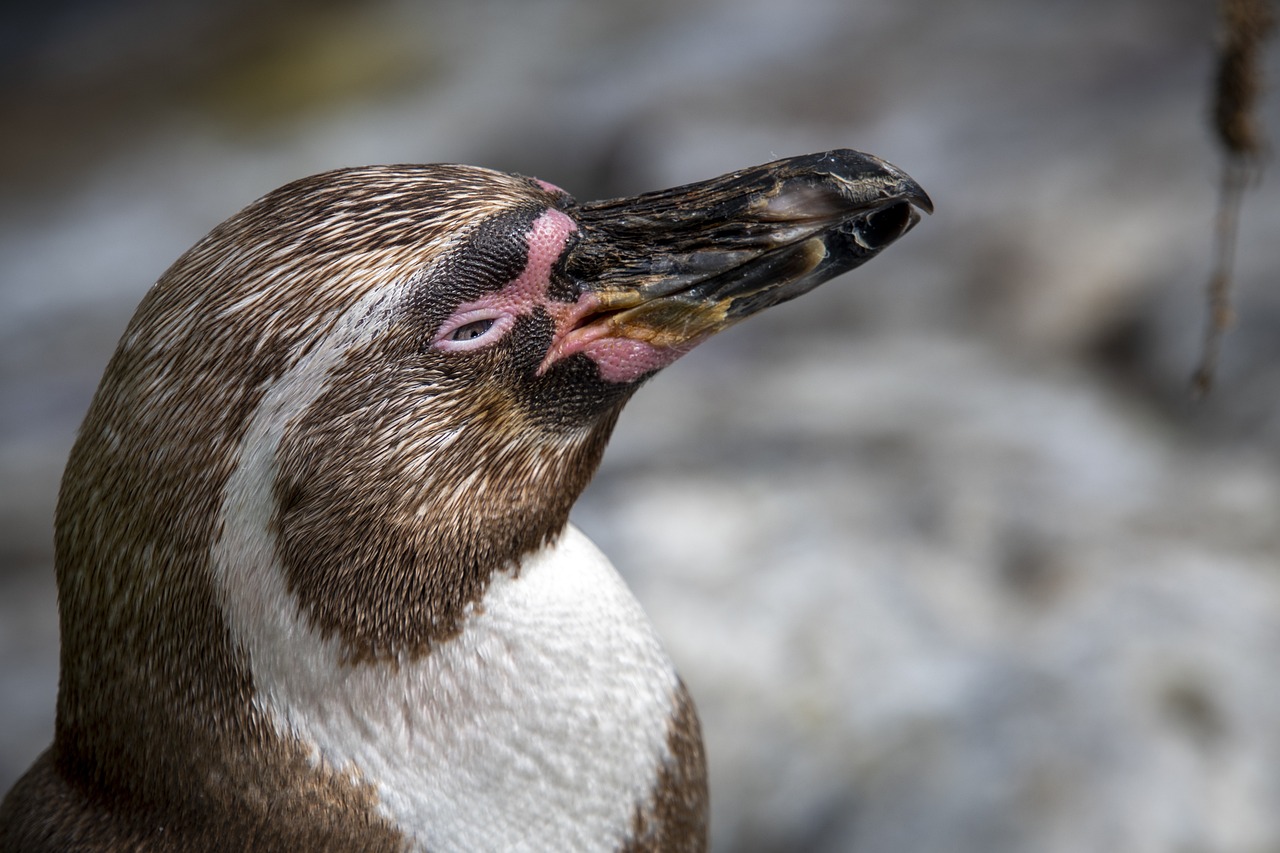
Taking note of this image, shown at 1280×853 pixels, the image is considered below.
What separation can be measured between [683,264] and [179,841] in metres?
0.72

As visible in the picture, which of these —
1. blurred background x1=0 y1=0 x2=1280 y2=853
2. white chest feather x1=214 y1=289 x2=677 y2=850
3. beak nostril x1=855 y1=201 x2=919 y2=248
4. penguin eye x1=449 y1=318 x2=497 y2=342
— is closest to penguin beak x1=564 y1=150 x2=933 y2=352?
beak nostril x1=855 y1=201 x2=919 y2=248

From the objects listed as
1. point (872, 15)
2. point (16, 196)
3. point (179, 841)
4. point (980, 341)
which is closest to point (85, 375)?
point (16, 196)

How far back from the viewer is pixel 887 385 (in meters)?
4.03

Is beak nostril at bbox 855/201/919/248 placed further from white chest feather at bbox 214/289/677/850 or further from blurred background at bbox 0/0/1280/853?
blurred background at bbox 0/0/1280/853

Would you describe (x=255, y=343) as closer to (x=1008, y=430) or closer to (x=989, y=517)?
(x=989, y=517)

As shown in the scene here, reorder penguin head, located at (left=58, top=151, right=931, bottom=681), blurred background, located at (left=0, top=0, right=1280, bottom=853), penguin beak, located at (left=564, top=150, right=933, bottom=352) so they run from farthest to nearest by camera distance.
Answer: blurred background, located at (left=0, top=0, right=1280, bottom=853) < penguin beak, located at (left=564, top=150, right=933, bottom=352) < penguin head, located at (left=58, top=151, right=931, bottom=681)

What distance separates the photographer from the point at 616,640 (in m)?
1.34

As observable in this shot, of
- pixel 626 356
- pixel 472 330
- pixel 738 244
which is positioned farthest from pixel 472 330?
pixel 738 244

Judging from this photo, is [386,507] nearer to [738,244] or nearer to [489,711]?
[489,711]

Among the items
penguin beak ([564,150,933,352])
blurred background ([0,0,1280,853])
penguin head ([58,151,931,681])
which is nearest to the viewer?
penguin head ([58,151,931,681])

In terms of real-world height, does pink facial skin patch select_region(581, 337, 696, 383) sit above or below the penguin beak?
below

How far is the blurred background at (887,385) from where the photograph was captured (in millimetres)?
2652

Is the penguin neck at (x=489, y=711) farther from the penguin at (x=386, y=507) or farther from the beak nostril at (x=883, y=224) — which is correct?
the beak nostril at (x=883, y=224)

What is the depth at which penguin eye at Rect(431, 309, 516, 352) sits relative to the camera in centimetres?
122
